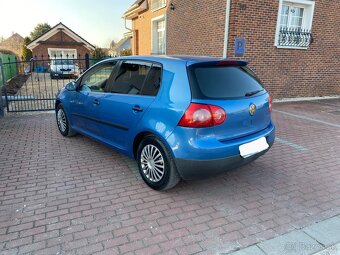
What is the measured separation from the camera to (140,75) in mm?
3564

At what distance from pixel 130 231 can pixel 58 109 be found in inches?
143

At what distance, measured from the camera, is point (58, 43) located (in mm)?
29641

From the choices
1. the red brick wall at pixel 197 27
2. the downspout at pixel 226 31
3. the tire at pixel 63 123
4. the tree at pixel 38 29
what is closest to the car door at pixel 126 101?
the tire at pixel 63 123

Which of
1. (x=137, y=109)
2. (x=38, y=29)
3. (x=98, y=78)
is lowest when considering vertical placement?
(x=137, y=109)

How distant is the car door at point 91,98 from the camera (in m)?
4.14

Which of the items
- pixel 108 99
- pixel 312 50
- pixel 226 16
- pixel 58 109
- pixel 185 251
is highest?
pixel 226 16

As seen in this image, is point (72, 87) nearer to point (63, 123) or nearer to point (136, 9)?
point (63, 123)

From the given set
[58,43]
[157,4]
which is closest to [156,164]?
[157,4]

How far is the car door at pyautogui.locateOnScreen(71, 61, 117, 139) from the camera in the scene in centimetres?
414

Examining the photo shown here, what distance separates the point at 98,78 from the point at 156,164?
6.47ft

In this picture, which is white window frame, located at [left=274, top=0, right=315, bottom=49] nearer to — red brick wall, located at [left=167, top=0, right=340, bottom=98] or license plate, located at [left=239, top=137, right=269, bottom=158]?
red brick wall, located at [left=167, top=0, right=340, bottom=98]

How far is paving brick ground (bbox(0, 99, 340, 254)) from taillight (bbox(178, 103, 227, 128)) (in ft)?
3.04

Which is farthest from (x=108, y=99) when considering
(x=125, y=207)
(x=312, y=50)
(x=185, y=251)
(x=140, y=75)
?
(x=312, y=50)

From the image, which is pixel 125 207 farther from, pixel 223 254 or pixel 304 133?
pixel 304 133
